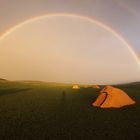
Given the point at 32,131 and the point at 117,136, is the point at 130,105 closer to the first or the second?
the point at 117,136

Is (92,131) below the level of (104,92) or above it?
below

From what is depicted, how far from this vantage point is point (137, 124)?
1638 centimetres

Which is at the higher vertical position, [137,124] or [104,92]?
[104,92]

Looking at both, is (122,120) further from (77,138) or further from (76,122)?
(77,138)

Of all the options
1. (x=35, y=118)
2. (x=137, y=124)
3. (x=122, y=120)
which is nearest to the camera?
(x=137, y=124)

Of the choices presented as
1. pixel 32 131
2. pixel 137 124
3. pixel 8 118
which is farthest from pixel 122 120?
pixel 8 118

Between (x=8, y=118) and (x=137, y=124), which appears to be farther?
(x=8, y=118)

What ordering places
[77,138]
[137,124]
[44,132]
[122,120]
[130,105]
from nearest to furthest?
[77,138] → [44,132] → [137,124] → [122,120] → [130,105]

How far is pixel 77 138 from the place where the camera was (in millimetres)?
12984

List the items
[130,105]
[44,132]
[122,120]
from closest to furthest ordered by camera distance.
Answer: [44,132] < [122,120] < [130,105]

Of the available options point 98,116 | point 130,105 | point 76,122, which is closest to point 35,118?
point 76,122

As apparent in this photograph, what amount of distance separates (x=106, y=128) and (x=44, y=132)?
181 inches

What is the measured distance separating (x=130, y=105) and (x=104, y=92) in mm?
3570

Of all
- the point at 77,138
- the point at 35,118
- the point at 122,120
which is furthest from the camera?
the point at 35,118
